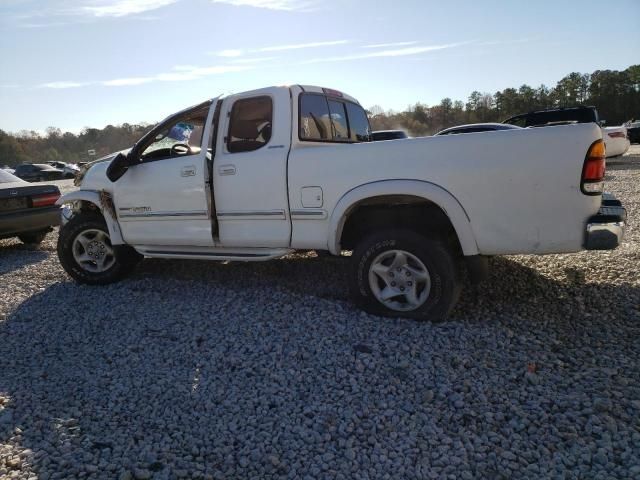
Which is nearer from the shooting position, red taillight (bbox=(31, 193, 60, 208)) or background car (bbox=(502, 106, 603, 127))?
red taillight (bbox=(31, 193, 60, 208))

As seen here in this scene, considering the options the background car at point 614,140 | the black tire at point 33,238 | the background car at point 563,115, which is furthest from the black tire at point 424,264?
the background car at point 614,140

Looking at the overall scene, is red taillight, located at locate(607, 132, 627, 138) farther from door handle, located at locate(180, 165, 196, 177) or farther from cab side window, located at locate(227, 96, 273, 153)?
door handle, located at locate(180, 165, 196, 177)

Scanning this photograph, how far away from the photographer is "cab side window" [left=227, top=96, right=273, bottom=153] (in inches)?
175

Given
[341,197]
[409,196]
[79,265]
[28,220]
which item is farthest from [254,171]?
[28,220]

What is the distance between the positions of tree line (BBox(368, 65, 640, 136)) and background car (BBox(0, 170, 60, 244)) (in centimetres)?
4549

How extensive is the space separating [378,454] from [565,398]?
4.00ft

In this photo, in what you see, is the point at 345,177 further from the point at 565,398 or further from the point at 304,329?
the point at 565,398

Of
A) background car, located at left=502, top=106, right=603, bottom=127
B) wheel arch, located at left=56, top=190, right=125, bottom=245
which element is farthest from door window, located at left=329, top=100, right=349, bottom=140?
background car, located at left=502, top=106, right=603, bottom=127

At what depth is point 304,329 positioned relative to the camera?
12.7 ft

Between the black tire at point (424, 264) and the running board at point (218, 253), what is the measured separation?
80 centimetres

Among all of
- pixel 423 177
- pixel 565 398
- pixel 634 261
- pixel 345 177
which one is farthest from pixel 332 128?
pixel 634 261

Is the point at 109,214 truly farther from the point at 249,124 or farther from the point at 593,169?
the point at 593,169

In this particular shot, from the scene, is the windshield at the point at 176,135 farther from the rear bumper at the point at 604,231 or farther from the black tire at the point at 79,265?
the rear bumper at the point at 604,231

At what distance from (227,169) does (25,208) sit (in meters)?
4.85
